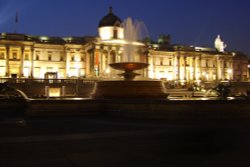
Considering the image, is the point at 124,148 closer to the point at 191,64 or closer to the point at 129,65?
the point at 129,65

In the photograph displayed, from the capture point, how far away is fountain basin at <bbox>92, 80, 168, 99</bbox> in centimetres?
1778

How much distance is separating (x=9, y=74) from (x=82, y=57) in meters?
16.2

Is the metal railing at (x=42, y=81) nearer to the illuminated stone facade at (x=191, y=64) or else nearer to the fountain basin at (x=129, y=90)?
the fountain basin at (x=129, y=90)

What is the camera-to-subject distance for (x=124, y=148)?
7.23 meters

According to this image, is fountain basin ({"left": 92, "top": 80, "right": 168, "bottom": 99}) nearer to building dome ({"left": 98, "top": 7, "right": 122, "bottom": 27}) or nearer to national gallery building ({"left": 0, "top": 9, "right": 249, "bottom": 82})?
national gallery building ({"left": 0, "top": 9, "right": 249, "bottom": 82})

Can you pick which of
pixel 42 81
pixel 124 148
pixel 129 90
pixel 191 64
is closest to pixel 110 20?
pixel 42 81

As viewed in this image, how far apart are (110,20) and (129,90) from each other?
Answer: 5424 cm

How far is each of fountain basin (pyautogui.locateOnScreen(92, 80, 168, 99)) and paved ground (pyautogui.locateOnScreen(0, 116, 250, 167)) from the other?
7914 millimetres

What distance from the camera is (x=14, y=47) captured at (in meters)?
68.6

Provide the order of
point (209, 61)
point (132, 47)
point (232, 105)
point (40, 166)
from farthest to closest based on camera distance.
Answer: point (209, 61) → point (132, 47) → point (232, 105) → point (40, 166)

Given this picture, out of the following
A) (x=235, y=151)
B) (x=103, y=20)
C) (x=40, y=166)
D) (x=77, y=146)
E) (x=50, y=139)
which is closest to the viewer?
(x=40, y=166)

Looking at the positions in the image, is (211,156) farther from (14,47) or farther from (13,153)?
(14,47)

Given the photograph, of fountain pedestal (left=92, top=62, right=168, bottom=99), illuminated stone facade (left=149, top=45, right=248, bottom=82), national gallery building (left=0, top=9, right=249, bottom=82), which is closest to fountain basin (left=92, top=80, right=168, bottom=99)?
fountain pedestal (left=92, top=62, right=168, bottom=99)

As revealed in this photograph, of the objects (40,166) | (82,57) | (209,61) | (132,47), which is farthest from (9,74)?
(40,166)
